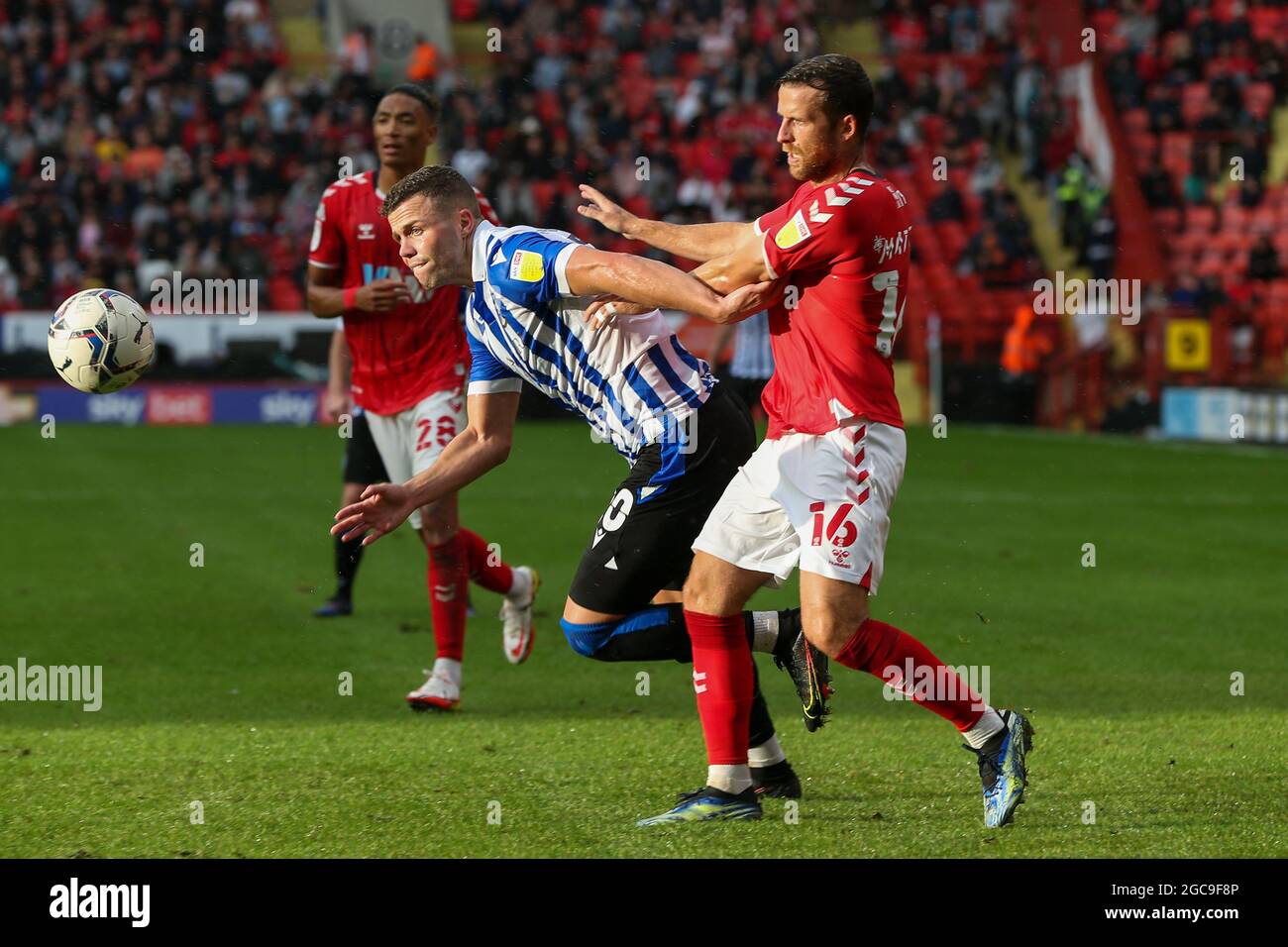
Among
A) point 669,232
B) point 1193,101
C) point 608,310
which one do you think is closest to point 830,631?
point 608,310

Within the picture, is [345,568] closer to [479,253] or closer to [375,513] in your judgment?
[479,253]

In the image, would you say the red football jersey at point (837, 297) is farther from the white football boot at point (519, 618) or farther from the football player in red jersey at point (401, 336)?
the white football boot at point (519, 618)

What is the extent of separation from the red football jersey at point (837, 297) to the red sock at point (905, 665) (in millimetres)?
607

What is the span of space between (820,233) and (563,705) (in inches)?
111

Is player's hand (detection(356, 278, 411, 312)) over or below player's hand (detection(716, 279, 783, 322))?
over

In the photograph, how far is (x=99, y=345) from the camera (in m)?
6.66

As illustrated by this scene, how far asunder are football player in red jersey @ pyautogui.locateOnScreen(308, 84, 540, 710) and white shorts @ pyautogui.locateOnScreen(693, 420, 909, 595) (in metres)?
2.47

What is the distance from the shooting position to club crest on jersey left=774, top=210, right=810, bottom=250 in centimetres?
492

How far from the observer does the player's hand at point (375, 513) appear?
510cm

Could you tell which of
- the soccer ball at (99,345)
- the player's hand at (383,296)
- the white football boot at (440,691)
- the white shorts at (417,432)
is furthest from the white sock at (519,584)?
the soccer ball at (99,345)

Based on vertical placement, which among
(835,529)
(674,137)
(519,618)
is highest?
(674,137)

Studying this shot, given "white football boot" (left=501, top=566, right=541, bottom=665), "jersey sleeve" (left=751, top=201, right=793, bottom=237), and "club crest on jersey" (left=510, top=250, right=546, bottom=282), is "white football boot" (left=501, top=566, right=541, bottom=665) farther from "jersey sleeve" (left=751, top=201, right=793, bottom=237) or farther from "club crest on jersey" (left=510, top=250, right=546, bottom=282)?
"jersey sleeve" (left=751, top=201, right=793, bottom=237)

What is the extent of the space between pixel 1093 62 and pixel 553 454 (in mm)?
16363

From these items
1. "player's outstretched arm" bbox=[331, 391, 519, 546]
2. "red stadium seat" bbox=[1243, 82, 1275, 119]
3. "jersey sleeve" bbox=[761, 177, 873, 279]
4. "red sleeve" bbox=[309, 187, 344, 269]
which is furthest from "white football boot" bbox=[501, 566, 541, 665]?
"red stadium seat" bbox=[1243, 82, 1275, 119]
